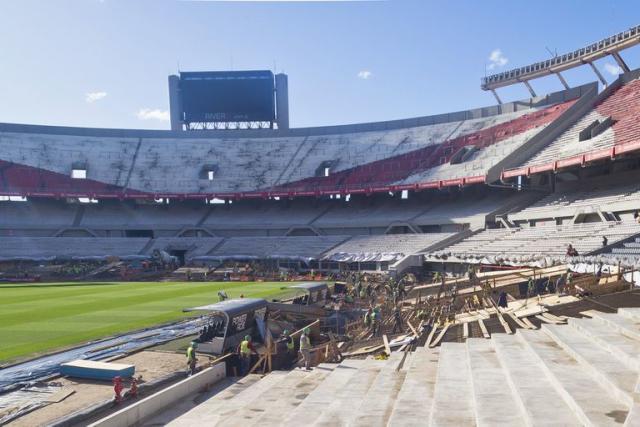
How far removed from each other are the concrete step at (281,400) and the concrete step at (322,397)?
333mm

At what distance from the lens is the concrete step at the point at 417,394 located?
23.0 ft

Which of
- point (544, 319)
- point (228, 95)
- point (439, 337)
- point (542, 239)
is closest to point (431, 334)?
point (439, 337)

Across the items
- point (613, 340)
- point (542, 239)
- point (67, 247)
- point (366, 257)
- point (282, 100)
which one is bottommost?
point (613, 340)

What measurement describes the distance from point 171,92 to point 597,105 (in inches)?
2097

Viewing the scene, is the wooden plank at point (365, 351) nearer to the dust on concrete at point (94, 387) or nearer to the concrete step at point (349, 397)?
the concrete step at point (349, 397)

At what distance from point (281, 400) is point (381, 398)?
3.01 metres

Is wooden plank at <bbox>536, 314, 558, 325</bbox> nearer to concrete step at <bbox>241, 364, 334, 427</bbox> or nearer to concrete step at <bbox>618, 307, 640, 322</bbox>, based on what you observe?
concrete step at <bbox>618, 307, 640, 322</bbox>

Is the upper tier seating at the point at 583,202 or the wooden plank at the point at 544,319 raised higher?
the upper tier seating at the point at 583,202

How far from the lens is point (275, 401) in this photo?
10727 mm

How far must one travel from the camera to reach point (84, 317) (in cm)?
2255

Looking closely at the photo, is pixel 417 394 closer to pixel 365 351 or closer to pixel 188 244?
pixel 365 351

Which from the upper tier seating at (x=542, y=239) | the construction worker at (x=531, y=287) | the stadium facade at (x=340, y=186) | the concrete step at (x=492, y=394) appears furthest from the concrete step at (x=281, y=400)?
the stadium facade at (x=340, y=186)

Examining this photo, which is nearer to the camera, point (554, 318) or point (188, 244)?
point (554, 318)

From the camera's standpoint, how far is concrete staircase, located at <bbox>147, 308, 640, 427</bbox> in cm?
625
